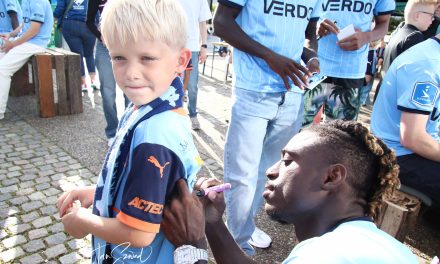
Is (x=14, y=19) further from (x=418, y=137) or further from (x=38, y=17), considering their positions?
(x=418, y=137)

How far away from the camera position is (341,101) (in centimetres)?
321

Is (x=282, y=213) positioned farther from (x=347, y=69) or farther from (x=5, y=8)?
(x=5, y=8)

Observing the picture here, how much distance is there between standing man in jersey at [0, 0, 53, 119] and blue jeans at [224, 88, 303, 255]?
13.1 feet

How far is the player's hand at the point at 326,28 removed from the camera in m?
3.00

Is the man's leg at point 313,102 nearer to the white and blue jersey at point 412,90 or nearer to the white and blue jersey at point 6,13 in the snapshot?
the white and blue jersey at point 412,90

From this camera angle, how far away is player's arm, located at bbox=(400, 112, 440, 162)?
2504mm

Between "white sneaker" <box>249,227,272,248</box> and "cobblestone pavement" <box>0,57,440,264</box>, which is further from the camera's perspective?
"white sneaker" <box>249,227,272,248</box>

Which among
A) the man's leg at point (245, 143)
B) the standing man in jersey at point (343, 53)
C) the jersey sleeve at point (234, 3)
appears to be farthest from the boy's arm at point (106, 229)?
the standing man in jersey at point (343, 53)

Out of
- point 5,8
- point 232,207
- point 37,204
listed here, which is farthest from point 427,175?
point 5,8

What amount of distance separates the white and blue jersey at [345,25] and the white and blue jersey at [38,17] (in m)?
4.07

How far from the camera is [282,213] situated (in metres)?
1.36

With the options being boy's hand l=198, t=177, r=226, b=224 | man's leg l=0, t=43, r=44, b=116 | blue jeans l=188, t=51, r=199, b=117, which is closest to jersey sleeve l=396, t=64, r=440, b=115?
boy's hand l=198, t=177, r=226, b=224

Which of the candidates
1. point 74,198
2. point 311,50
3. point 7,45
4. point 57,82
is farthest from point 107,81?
point 74,198

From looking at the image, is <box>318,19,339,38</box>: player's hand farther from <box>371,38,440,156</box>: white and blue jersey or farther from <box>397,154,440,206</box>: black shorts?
<box>397,154,440,206</box>: black shorts
